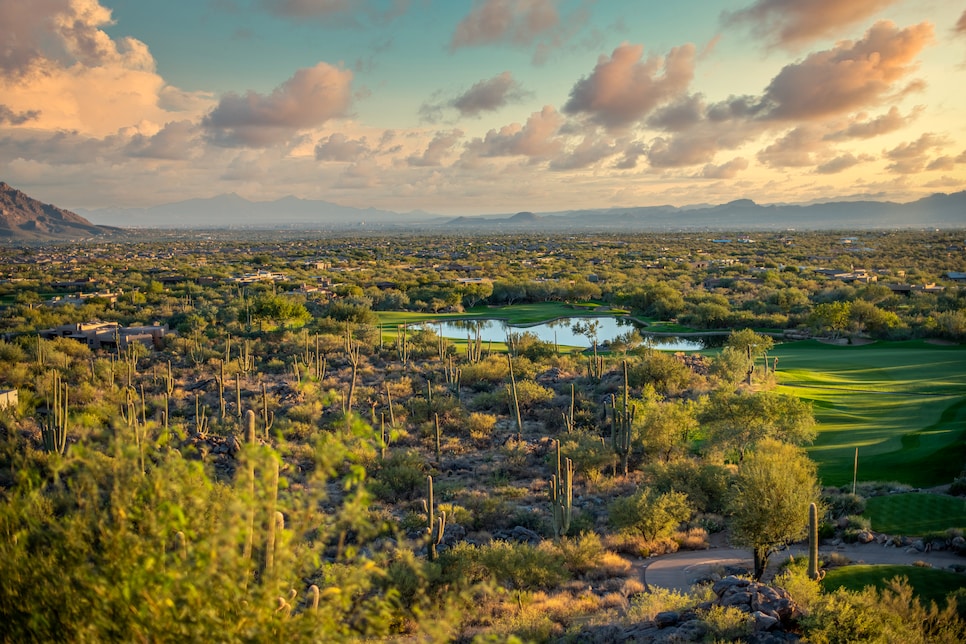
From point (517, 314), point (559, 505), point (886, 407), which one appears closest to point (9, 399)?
point (559, 505)

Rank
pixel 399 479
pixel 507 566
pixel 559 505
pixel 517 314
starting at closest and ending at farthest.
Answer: pixel 507 566 → pixel 559 505 → pixel 399 479 → pixel 517 314

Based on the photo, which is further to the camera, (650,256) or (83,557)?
(650,256)

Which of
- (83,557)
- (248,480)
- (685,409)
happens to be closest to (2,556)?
(83,557)

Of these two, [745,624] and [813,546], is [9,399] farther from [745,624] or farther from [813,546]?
[813,546]

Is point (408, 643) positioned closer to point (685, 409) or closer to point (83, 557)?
point (83, 557)

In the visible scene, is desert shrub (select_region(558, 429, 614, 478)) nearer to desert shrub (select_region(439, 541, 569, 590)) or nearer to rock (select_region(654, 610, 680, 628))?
desert shrub (select_region(439, 541, 569, 590))

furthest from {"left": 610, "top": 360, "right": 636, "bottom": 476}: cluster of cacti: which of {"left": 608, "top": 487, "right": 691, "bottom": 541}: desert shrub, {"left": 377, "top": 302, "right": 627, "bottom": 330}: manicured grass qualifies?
{"left": 377, "top": 302, "right": 627, "bottom": 330}: manicured grass
